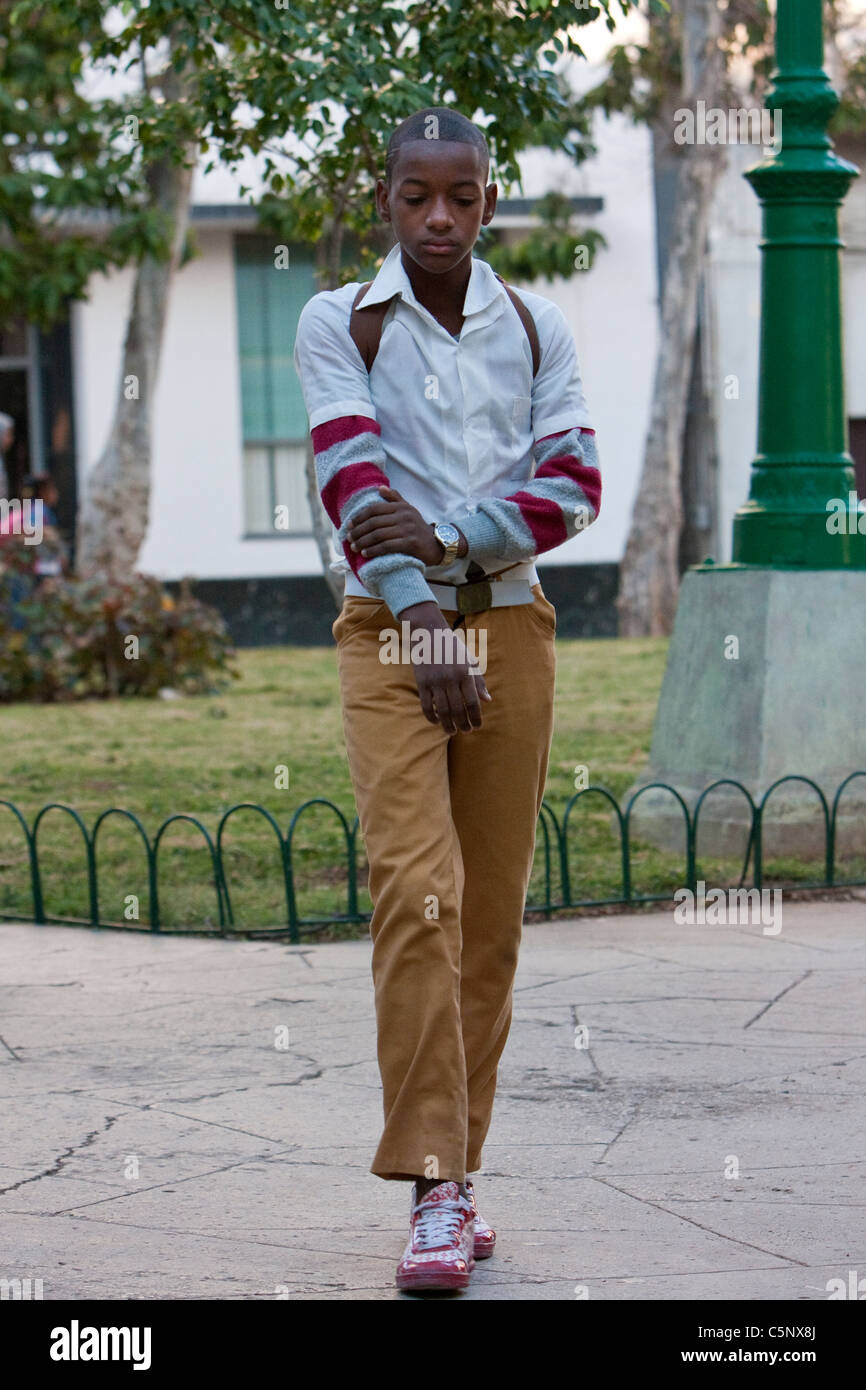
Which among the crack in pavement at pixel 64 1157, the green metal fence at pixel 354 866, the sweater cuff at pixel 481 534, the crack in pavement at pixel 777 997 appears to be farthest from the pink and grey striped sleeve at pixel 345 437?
the green metal fence at pixel 354 866

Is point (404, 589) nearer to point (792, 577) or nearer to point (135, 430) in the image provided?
point (792, 577)

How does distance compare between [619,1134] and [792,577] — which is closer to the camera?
[619,1134]

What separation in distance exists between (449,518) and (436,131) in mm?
677

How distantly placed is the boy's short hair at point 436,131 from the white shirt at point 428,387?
203mm

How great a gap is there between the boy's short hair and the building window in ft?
56.5

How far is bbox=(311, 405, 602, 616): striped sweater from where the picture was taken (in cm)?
331

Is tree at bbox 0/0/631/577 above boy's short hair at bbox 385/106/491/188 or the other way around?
above

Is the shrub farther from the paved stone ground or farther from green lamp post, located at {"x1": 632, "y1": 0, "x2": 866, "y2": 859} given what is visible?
the paved stone ground

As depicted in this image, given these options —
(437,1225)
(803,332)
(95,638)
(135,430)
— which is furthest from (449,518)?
(135,430)

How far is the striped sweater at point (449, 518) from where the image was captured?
3.31 m

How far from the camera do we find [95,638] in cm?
1361

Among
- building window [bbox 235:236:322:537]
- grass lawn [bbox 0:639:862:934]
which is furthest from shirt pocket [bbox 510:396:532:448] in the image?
building window [bbox 235:236:322:537]
